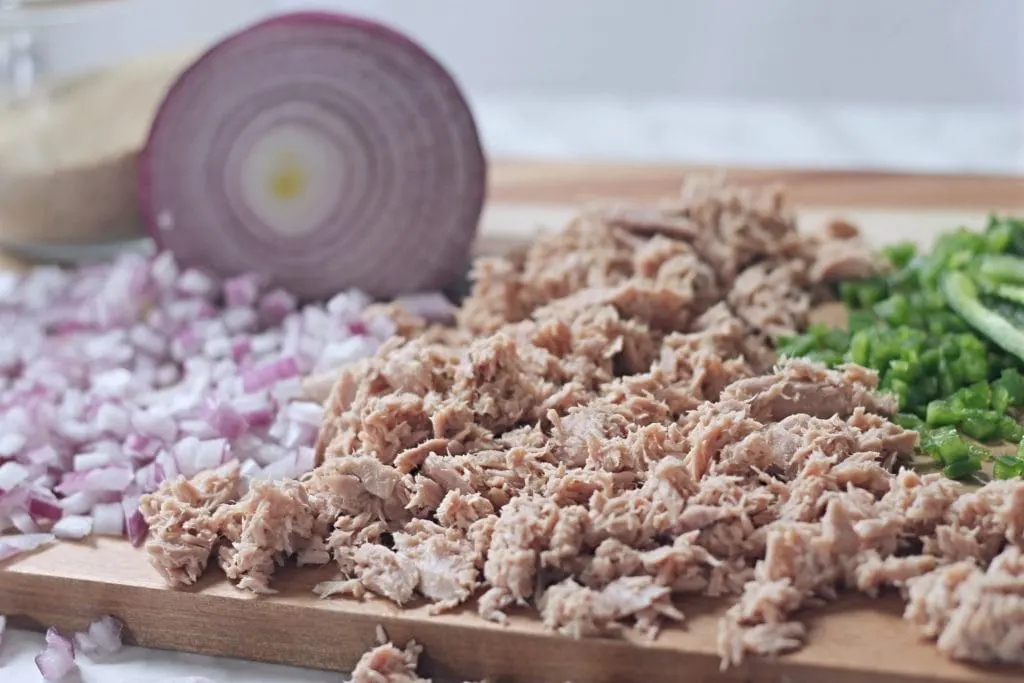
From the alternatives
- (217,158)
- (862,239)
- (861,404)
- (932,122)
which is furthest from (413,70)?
(932,122)

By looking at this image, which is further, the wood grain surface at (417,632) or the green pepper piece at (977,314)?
the green pepper piece at (977,314)

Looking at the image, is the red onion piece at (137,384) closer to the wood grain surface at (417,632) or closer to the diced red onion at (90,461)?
the diced red onion at (90,461)

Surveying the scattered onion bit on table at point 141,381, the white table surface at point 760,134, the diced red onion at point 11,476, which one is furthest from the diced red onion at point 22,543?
the white table surface at point 760,134

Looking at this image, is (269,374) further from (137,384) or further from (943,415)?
(943,415)

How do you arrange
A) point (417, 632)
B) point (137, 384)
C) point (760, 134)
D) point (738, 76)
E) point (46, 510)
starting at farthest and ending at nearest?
point (738, 76) → point (760, 134) → point (137, 384) → point (46, 510) → point (417, 632)

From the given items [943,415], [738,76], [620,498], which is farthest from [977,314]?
[738,76]
